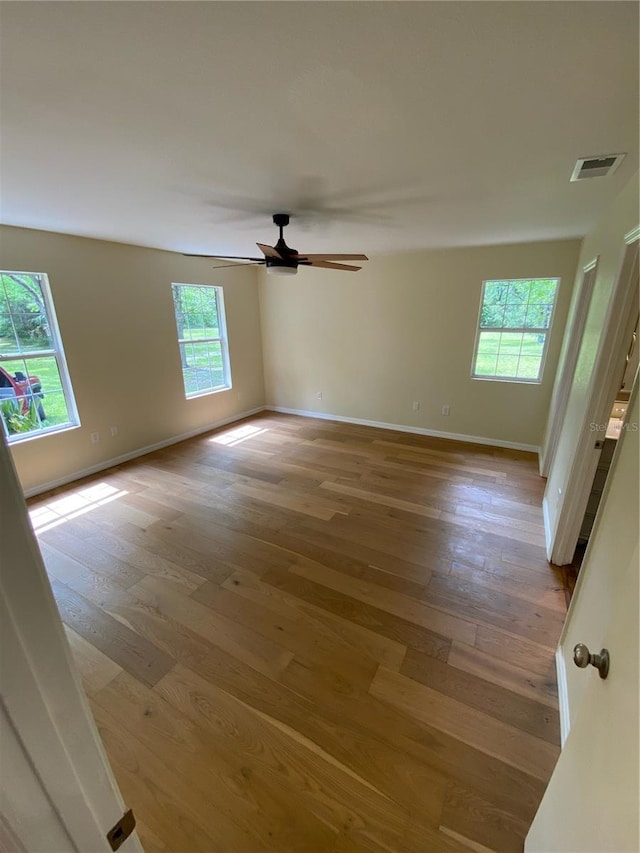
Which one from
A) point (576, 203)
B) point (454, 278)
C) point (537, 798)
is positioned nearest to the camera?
point (537, 798)

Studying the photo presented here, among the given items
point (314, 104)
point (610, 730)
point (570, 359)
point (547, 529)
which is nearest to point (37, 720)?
point (610, 730)

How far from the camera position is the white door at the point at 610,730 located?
0.63 m

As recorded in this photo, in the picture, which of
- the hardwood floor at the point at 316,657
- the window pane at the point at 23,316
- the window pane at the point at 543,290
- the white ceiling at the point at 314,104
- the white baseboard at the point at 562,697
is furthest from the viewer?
the window pane at the point at 543,290

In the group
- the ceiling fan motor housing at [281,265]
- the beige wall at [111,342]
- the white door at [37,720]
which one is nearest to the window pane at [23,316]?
the beige wall at [111,342]

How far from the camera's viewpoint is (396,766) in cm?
136

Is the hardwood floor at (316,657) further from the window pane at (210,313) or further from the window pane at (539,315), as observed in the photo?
the window pane at (210,313)

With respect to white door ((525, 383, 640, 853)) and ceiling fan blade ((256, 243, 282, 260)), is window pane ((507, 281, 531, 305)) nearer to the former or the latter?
ceiling fan blade ((256, 243, 282, 260))

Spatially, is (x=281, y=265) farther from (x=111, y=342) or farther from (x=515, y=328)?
(x=515, y=328)

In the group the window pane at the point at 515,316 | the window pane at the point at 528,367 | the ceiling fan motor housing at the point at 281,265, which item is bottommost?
the window pane at the point at 528,367

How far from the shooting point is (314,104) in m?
1.34

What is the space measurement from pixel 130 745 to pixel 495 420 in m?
4.48

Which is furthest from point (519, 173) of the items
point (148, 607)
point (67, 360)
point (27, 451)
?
point (27, 451)

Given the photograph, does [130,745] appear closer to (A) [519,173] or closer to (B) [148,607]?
(B) [148,607]

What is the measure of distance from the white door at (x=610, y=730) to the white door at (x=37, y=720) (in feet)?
2.91
